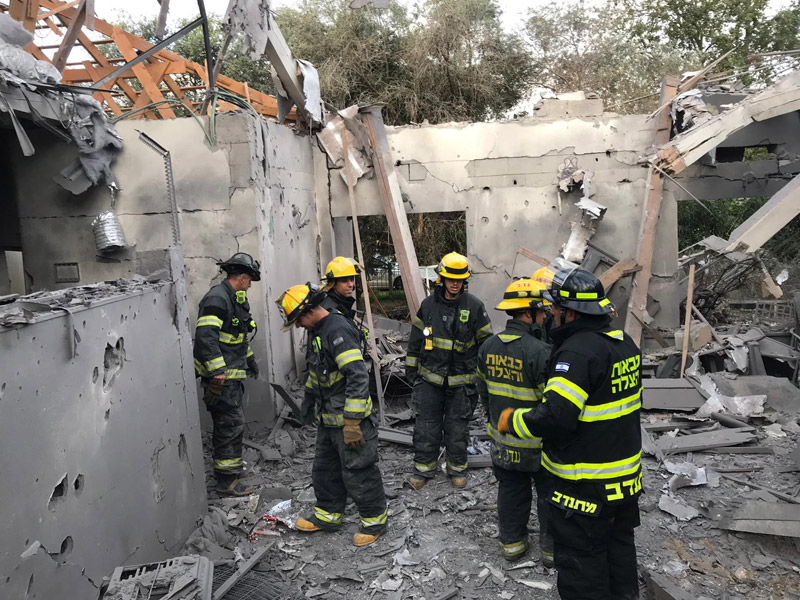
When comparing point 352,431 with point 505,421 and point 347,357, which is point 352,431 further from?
point 505,421

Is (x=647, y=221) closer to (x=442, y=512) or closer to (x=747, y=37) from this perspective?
(x=442, y=512)

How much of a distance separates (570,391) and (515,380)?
3.30 feet

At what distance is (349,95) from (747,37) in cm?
1277

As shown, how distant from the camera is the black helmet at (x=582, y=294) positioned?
9.62 feet

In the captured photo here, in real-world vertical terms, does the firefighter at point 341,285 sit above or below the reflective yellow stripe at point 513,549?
above

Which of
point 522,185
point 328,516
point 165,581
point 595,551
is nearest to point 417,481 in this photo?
point 328,516

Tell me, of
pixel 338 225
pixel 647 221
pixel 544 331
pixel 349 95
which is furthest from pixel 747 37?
pixel 544 331

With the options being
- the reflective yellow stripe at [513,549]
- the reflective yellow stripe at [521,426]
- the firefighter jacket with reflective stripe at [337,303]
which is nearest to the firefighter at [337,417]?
the firefighter jacket with reflective stripe at [337,303]

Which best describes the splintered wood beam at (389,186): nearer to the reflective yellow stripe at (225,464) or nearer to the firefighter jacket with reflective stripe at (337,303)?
the firefighter jacket with reflective stripe at (337,303)

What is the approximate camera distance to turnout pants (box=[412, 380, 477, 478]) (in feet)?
16.9

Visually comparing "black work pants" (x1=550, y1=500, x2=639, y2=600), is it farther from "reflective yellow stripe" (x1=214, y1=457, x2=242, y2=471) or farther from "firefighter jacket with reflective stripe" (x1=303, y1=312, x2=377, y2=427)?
"reflective yellow stripe" (x1=214, y1=457, x2=242, y2=471)

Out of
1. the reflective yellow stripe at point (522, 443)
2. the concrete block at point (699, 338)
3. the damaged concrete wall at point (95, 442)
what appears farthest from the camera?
the concrete block at point (699, 338)

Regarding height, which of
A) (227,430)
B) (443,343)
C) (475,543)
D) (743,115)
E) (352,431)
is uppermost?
(743,115)

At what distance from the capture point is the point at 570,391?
112 inches
